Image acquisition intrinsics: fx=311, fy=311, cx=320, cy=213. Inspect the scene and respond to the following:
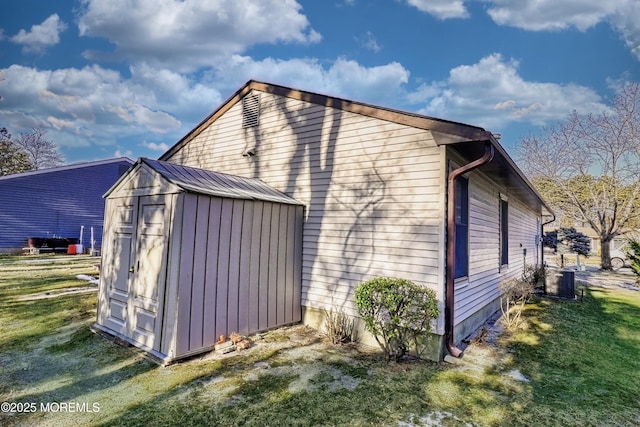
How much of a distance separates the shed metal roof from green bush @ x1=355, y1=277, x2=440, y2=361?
218 cm

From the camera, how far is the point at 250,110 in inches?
262

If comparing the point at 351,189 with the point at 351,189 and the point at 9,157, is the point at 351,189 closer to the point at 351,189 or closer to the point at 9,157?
the point at 351,189

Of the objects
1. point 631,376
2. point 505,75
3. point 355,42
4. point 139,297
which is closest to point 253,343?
point 139,297

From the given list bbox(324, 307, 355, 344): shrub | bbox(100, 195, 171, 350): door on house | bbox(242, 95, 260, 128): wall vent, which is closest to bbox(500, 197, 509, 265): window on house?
bbox(324, 307, 355, 344): shrub

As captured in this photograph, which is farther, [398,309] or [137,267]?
[137,267]

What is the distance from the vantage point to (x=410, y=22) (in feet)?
43.2

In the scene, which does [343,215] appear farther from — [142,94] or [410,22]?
[142,94]

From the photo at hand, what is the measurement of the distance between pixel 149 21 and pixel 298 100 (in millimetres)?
11004

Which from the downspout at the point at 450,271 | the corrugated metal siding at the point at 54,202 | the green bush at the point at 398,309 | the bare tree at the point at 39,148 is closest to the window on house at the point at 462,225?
the downspout at the point at 450,271

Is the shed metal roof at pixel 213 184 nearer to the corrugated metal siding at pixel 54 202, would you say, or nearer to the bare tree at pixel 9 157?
the corrugated metal siding at pixel 54 202

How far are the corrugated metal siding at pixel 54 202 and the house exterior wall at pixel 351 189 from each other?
12.2 metres

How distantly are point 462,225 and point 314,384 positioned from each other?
3.46 meters

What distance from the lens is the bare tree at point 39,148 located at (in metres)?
29.8

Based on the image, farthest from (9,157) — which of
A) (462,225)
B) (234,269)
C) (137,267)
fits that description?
(462,225)
